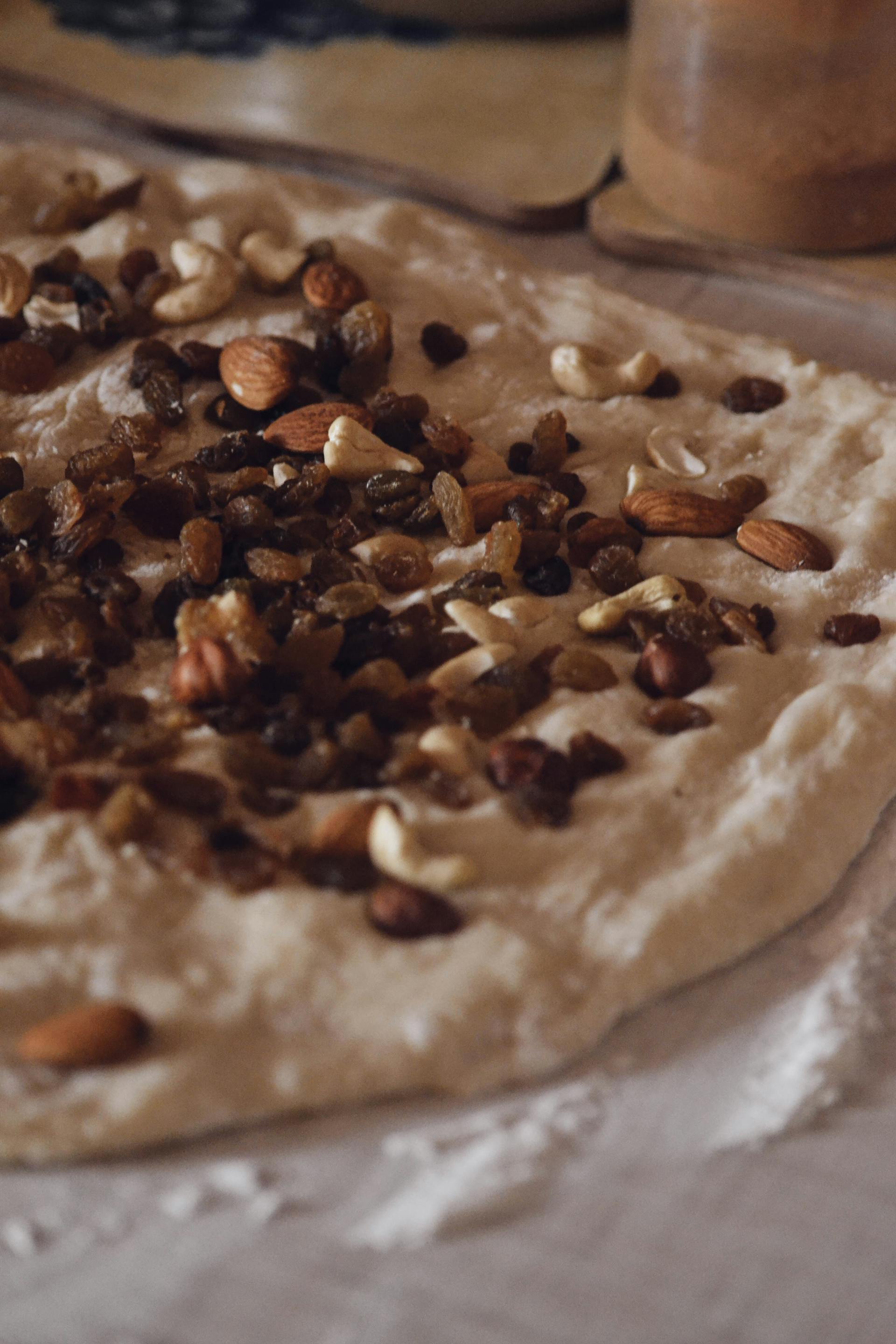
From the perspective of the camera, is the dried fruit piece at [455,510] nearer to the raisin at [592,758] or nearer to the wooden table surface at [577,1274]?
the raisin at [592,758]

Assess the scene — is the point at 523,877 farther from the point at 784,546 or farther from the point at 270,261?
the point at 270,261

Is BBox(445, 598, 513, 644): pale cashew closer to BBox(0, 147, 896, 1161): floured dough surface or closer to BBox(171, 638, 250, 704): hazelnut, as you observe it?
BBox(0, 147, 896, 1161): floured dough surface

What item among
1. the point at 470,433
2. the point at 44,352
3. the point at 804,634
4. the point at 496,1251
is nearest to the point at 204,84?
the point at 44,352

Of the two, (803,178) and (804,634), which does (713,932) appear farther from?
(803,178)

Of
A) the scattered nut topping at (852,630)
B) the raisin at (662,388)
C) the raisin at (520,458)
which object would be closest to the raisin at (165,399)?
the raisin at (520,458)

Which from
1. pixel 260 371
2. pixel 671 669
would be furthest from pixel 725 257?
pixel 671 669

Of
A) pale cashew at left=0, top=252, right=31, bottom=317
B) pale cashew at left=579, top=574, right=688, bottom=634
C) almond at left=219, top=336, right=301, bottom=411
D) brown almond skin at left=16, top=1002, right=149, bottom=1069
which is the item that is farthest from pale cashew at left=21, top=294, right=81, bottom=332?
brown almond skin at left=16, top=1002, right=149, bottom=1069
